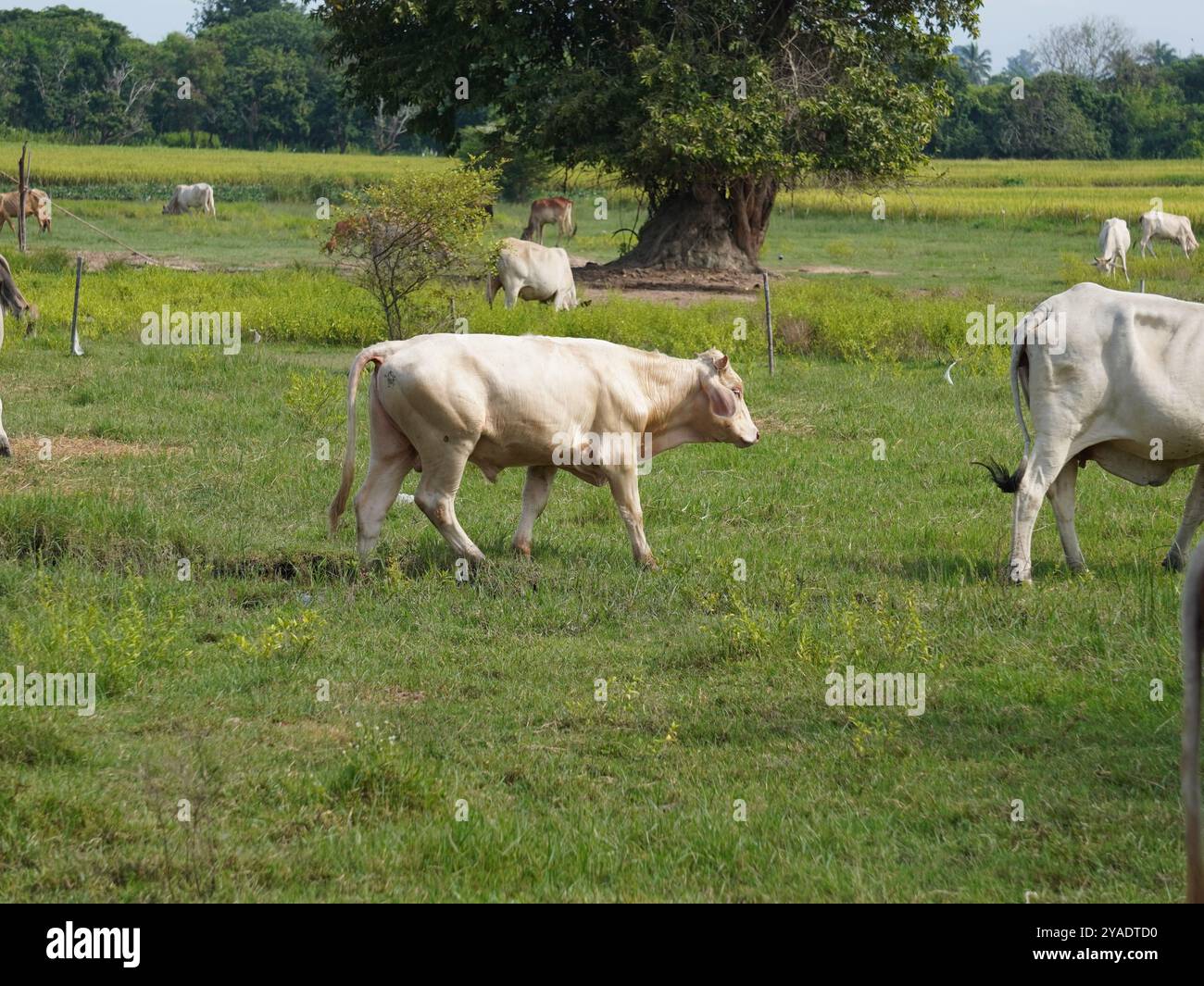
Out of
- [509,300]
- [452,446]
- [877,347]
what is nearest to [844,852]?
[452,446]

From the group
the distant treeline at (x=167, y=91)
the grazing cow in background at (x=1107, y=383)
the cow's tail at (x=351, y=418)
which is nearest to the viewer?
the grazing cow in background at (x=1107, y=383)

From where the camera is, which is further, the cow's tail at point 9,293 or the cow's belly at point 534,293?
the cow's belly at point 534,293

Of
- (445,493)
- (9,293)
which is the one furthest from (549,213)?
(445,493)

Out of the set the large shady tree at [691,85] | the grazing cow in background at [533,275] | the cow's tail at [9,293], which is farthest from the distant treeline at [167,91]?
the cow's tail at [9,293]

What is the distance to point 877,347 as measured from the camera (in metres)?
18.7

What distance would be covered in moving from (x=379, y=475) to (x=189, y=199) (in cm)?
3341

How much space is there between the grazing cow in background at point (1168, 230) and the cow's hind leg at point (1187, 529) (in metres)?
24.2

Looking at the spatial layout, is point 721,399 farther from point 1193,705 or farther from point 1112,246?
point 1112,246

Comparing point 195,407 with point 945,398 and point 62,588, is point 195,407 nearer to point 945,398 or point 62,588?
point 62,588

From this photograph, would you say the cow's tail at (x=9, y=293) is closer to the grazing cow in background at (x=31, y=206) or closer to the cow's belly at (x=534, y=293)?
the cow's belly at (x=534, y=293)

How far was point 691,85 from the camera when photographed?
26.0 meters

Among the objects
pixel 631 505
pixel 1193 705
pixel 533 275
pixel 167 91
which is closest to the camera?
pixel 1193 705

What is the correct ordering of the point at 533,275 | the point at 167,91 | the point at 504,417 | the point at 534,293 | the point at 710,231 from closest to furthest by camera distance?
the point at 504,417
the point at 533,275
the point at 534,293
the point at 710,231
the point at 167,91

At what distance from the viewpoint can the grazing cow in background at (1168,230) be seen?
106ft
